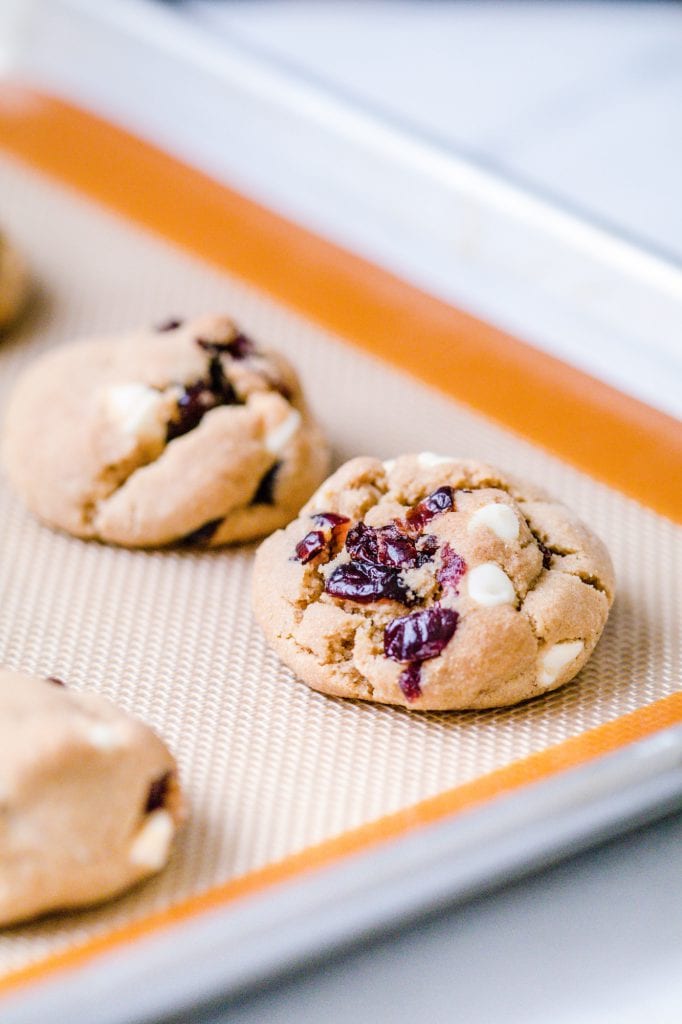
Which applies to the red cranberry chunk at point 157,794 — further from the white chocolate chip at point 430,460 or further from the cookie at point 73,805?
the white chocolate chip at point 430,460

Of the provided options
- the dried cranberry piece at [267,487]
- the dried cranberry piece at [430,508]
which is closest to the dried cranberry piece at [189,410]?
the dried cranberry piece at [267,487]

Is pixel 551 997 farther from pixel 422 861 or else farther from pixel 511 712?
pixel 511 712

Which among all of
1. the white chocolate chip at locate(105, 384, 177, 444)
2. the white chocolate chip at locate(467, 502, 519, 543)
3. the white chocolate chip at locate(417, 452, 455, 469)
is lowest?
the white chocolate chip at locate(105, 384, 177, 444)

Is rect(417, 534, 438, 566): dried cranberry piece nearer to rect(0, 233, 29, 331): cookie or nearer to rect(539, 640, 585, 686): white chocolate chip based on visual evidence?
rect(539, 640, 585, 686): white chocolate chip

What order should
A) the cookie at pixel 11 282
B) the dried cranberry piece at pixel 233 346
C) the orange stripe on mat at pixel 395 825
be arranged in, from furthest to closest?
1. the cookie at pixel 11 282
2. the dried cranberry piece at pixel 233 346
3. the orange stripe on mat at pixel 395 825

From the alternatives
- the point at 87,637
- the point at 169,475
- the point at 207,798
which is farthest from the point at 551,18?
the point at 207,798

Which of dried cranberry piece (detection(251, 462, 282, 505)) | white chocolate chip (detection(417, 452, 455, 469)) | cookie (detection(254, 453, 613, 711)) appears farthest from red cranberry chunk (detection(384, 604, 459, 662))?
dried cranberry piece (detection(251, 462, 282, 505))

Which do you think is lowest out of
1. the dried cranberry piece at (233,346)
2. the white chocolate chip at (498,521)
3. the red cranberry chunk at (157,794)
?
the red cranberry chunk at (157,794)
